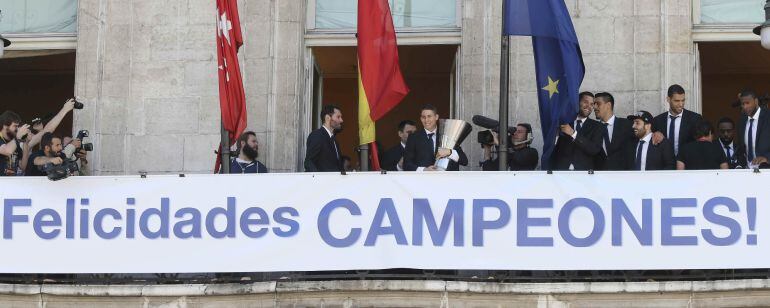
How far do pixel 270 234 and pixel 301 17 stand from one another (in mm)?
3445

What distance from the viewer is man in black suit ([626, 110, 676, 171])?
14344 mm

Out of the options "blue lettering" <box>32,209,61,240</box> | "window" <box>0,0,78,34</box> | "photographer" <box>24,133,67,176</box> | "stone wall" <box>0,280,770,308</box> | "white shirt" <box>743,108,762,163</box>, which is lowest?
"stone wall" <box>0,280,770,308</box>

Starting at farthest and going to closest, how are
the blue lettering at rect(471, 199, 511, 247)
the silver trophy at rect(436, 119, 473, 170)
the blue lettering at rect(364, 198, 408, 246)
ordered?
the silver trophy at rect(436, 119, 473, 170)
the blue lettering at rect(364, 198, 408, 246)
the blue lettering at rect(471, 199, 511, 247)

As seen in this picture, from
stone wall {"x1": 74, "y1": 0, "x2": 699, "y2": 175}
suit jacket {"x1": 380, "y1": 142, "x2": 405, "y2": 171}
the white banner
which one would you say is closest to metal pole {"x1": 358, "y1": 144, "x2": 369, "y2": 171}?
the white banner

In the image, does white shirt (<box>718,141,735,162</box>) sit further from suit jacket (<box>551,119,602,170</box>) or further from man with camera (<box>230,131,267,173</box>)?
man with camera (<box>230,131,267,173</box>)

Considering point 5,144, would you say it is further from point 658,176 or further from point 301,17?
point 658,176

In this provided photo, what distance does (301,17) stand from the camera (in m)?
16.7

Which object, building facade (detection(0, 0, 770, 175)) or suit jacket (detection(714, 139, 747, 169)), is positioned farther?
building facade (detection(0, 0, 770, 175))

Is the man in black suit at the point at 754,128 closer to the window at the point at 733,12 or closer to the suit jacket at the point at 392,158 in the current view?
the window at the point at 733,12

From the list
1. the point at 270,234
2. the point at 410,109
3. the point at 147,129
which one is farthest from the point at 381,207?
the point at 410,109

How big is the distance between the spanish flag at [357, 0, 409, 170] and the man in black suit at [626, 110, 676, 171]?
7.78 ft

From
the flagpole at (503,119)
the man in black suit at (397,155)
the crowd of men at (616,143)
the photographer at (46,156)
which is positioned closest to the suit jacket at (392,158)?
the man in black suit at (397,155)

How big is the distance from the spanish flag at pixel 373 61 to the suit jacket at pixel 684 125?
260cm

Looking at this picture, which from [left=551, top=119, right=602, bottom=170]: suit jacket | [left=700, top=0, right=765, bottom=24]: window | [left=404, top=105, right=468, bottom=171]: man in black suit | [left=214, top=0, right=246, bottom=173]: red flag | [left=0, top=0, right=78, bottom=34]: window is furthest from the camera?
[left=0, top=0, right=78, bottom=34]: window
